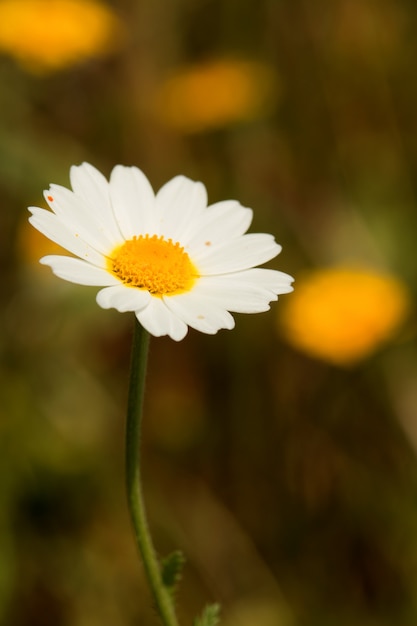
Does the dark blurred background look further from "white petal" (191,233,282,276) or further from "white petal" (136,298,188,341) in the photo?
"white petal" (136,298,188,341)

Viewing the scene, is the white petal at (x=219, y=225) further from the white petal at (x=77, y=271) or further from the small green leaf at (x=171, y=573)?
the small green leaf at (x=171, y=573)

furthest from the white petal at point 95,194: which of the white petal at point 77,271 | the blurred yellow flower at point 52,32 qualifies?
the blurred yellow flower at point 52,32

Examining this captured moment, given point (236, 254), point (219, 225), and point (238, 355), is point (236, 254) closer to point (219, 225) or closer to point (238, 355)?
point (219, 225)

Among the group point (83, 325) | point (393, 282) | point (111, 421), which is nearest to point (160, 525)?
point (111, 421)

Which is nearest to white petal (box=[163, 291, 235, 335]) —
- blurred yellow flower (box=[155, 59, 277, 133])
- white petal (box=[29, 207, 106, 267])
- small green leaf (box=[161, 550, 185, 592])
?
white petal (box=[29, 207, 106, 267])

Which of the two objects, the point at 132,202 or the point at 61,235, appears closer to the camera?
the point at 61,235

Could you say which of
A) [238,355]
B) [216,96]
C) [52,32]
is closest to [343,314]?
[238,355]

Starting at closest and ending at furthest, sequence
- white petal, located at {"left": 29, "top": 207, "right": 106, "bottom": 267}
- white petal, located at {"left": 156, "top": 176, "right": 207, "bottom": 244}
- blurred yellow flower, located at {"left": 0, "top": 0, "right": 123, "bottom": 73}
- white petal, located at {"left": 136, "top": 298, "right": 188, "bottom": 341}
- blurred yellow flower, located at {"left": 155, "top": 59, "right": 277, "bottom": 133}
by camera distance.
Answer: white petal, located at {"left": 136, "top": 298, "right": 188, "bottom": 341} < white petal, located at {"left": 29, "top": 207, "right": 106, "bottom": 267} < white petal, located at {"left": 156, "top": 176, "right": 207, "bottom": 244} < blurred yellow flower, located at {"left": 0, "top": 0, "right": 123, "bottom": 73} < blurred yellow flower, located at {"left": 155, "top": 59, "right": 277, "bottom": 133}
